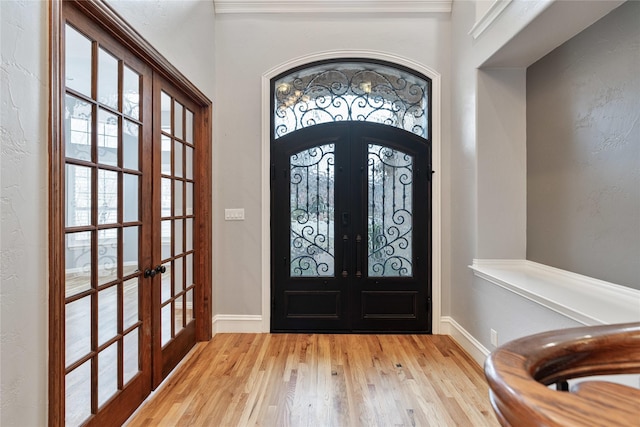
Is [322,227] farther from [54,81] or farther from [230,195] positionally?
[54,81]

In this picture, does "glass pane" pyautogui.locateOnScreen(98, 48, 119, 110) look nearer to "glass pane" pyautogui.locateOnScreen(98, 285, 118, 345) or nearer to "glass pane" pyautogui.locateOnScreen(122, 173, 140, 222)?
"glass pane" pyautogui.locateOnScreen(122, 173, 140, 222)

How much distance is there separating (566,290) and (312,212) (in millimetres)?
2074

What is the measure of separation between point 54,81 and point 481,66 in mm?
2779

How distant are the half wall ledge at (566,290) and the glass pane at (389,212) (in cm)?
74

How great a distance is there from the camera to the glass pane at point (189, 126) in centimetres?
275

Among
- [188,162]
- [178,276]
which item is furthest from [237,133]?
[178,276]

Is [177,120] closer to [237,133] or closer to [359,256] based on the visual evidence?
[237,133]

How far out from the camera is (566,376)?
56 cm

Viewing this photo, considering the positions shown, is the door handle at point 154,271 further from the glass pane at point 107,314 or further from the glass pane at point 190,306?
the glass pane at point 190,306

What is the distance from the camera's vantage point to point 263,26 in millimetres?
3219

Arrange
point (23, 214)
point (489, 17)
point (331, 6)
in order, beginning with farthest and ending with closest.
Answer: point (331, 6) → point (489, 17) → point (23, 214)

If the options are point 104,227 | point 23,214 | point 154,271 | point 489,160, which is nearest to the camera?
point 23,214

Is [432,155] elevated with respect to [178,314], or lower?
elevated

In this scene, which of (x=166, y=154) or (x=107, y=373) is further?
(x=166, y=154)
